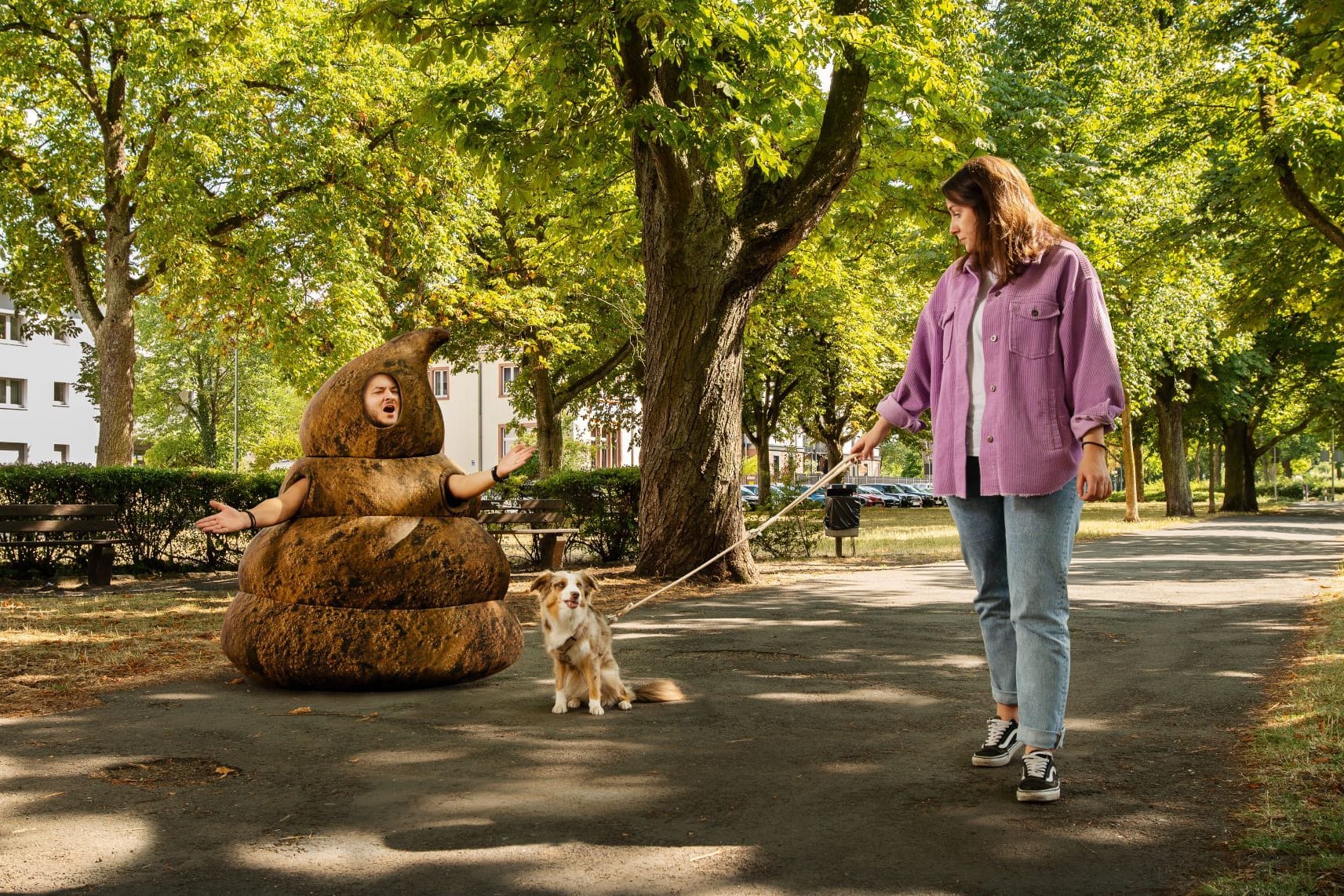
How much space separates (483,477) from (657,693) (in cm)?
153

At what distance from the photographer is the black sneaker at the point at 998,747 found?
15.4ft

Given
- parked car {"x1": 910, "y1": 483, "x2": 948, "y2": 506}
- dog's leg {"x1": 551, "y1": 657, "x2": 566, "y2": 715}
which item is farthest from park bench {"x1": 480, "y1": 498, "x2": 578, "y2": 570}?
parked car {"x1": 910, "y1": 483, "x2": 948, "y2": 506}

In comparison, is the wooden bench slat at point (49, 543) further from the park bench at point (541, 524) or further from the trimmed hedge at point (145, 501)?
the park bench at point (541, 524)

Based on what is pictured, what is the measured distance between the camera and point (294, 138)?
2159 cm

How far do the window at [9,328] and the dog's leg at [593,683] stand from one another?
190 feet

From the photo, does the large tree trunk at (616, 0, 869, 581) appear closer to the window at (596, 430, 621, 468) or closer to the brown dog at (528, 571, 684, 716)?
the brown dog at (528, 571, 684, 716)

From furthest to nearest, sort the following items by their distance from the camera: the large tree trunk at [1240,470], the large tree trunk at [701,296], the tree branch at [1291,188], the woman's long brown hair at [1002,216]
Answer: the large tree trunk at [1240,470] → the tree branch at [1291,188] → the large tree trunk at [701,296] → the woman's long brown hair at [1002,216]

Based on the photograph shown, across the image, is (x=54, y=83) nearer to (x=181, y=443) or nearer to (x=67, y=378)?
(x=67, y=378)

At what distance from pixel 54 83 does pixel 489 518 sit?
1410cm

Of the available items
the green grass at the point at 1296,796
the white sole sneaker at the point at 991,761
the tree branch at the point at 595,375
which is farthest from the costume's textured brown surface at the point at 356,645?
the tree branch at the point at 595,375

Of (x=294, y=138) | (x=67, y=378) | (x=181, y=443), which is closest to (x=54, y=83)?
(x=294, y=138)

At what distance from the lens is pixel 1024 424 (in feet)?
13.8

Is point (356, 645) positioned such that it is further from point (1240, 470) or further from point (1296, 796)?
point (1240, 470)

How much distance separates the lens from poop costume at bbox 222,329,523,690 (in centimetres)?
637
